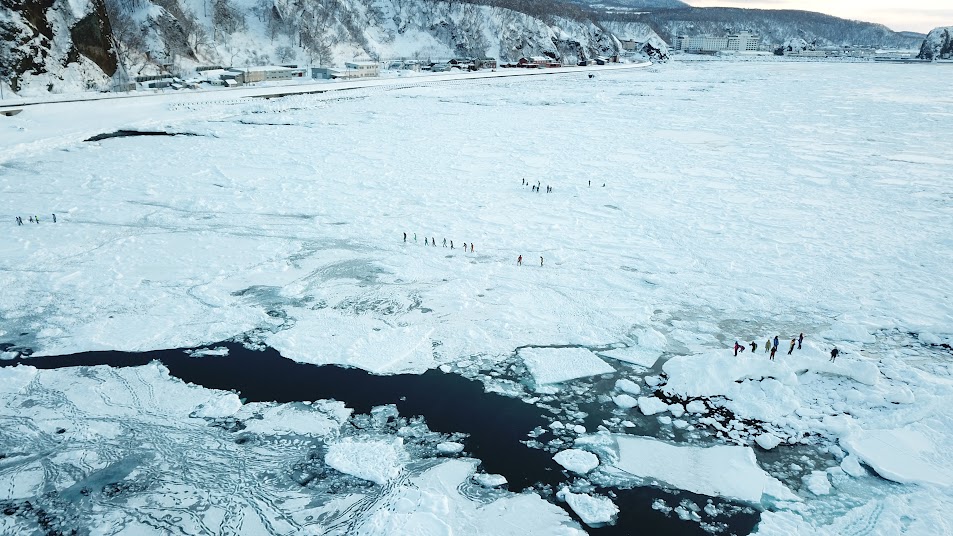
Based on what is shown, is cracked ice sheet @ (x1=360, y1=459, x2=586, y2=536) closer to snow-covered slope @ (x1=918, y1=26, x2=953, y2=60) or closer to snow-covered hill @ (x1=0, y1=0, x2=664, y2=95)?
snow-covered hill @ (x1=0, y1=0, x2=664, y2=95)

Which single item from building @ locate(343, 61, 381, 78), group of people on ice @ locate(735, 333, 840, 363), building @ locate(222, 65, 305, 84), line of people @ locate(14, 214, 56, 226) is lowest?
group of people on ice @ locate(735, 333, 840, 363)

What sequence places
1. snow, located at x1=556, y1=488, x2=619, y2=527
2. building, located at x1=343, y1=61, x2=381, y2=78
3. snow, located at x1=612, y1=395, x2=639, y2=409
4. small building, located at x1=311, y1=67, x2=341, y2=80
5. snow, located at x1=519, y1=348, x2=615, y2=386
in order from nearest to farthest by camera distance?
snow, located at x1=556, y1=488, x2=619, y2=527 < snow, located at x1=612, y1=395, x2=639, y2=409 < snow, located at x1=519, y1=348, x2=615, y2=386 < small building, located at x1=311, y1=67, x2=341, y2=80 < building, located at x1=343, y1=61, x2=381, y2=78

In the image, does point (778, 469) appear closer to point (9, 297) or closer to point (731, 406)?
point (731, 406)

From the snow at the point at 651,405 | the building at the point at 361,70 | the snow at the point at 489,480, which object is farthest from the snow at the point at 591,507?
the building at the point at 361,70

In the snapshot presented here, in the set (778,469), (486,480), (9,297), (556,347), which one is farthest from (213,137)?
(778,469)

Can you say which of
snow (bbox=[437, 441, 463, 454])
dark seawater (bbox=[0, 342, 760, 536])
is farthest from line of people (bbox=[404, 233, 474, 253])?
snow (bbox=[437, 441, 463, 454])

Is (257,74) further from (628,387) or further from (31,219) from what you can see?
(628,387)
